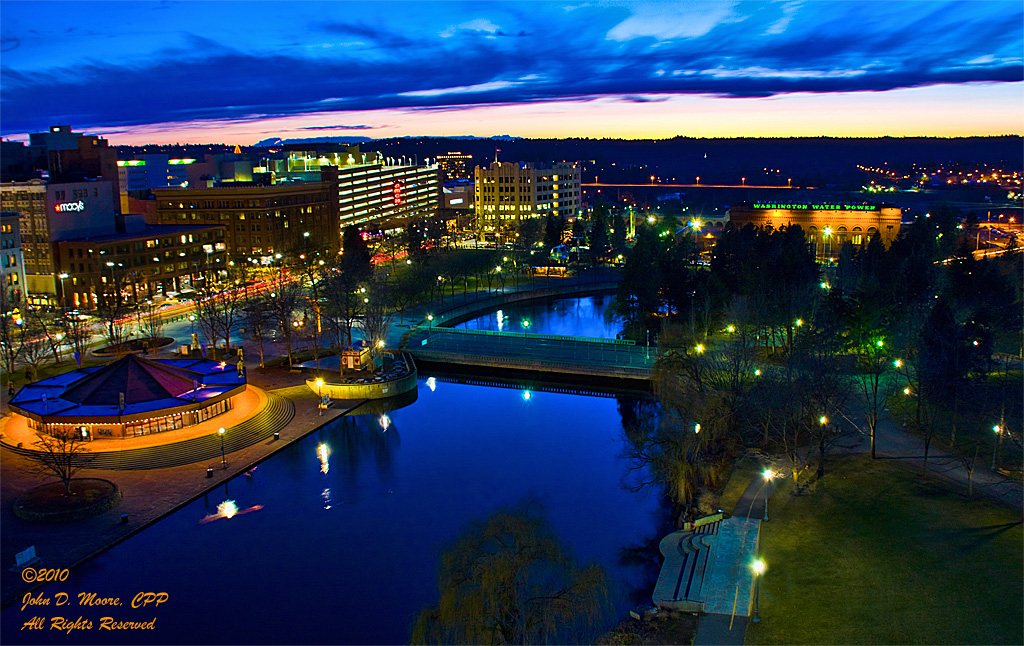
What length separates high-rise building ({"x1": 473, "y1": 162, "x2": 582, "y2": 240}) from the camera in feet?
413

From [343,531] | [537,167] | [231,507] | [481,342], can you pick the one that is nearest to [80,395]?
[231,507]

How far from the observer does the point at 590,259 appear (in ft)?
306

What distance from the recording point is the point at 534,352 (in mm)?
49500

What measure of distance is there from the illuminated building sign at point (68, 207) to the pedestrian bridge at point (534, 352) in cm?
3604

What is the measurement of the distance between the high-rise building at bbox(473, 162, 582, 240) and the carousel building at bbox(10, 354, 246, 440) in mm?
87399

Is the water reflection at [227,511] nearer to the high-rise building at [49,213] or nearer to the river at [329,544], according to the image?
the river at [329,544]

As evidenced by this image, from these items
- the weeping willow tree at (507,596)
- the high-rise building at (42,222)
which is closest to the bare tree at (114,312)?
the high-rise building at (42,222)

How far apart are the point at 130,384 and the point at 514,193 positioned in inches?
3780

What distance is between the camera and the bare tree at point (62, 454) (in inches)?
1079

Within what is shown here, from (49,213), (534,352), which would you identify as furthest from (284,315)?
(49,213)

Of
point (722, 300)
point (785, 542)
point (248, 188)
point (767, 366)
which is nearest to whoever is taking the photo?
point (785, 542)

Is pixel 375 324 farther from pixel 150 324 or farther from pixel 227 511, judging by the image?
pixel 227 511

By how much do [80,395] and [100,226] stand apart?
42673 millimetres

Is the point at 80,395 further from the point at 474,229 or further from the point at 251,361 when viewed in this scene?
the point at 474,229
